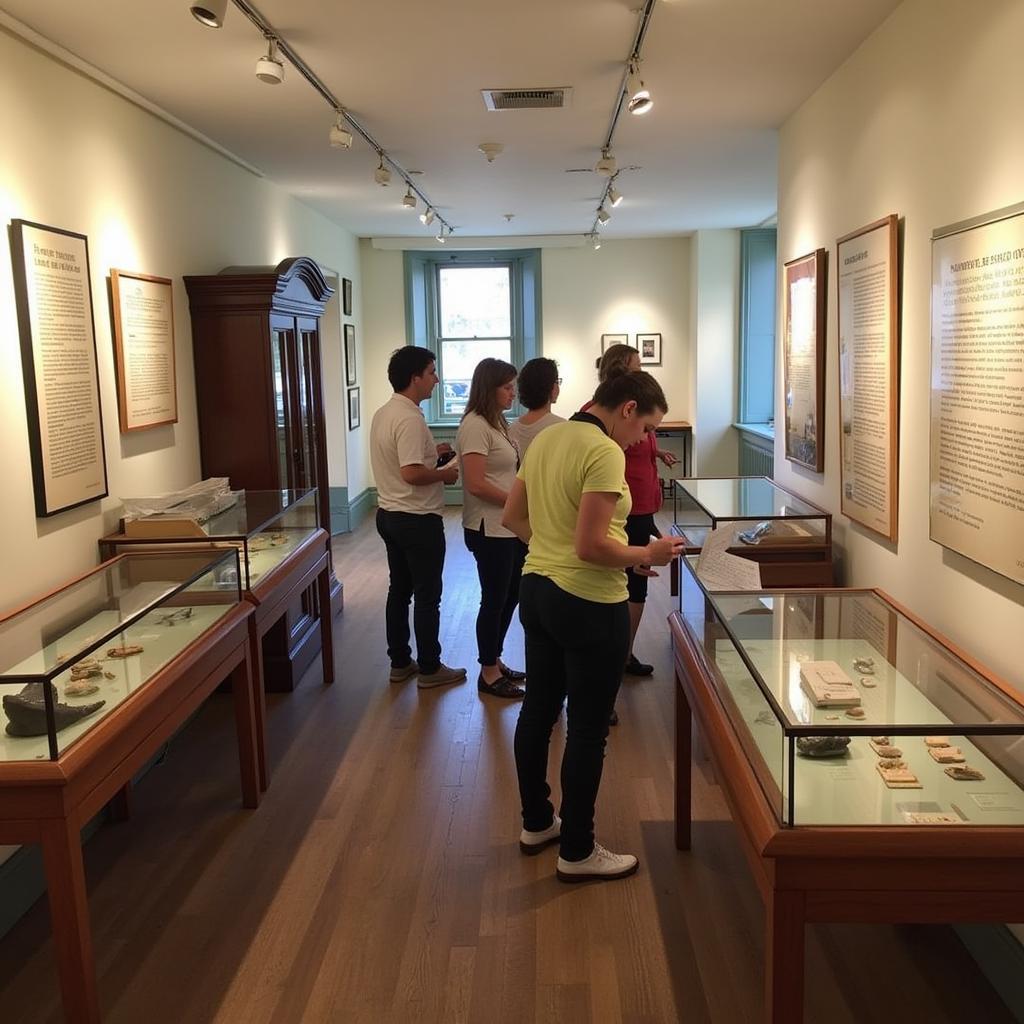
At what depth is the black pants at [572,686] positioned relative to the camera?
270 centimetres

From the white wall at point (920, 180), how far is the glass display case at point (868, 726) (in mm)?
481

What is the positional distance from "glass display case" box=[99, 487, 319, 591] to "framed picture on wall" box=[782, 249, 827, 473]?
246 cm

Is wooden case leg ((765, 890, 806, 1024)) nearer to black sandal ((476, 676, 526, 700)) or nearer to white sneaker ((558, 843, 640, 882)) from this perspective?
white sneaker ((558, 843, 640, 882))

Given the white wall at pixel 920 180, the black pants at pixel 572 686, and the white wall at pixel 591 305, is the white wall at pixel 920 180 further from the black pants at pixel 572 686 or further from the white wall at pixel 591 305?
the white wall at pixel 591 305

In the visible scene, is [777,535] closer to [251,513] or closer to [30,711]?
[251,513]

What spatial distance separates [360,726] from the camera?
14.2ft

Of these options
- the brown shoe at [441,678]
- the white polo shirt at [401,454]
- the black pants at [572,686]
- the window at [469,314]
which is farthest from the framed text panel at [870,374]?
the window at [469,314]

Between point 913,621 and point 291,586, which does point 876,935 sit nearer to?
point 913,621

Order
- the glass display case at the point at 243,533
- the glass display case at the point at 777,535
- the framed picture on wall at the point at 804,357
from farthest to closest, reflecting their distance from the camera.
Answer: the framed picture on wall at the point at 804,357 < the glass display case at the point at 777,535 < the glass display case at the point at 243,533

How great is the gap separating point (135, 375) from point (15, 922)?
2.19m

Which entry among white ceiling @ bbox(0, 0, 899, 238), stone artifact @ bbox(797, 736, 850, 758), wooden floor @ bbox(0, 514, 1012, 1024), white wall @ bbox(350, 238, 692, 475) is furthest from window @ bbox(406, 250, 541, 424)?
stone artifact @ bbox(797, 736, 850, 758)

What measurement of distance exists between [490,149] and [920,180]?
287cm

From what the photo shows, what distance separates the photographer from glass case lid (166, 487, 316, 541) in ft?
12.4

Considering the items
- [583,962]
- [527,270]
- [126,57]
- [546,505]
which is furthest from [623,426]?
[527,270]
